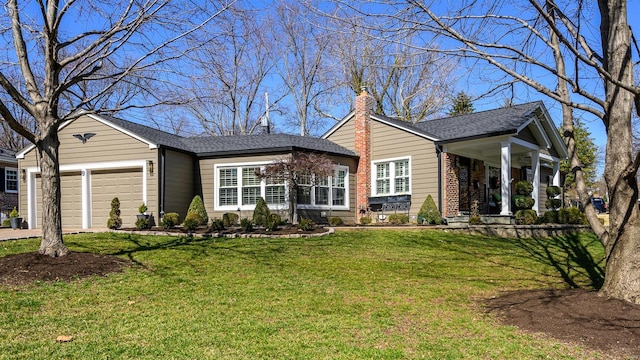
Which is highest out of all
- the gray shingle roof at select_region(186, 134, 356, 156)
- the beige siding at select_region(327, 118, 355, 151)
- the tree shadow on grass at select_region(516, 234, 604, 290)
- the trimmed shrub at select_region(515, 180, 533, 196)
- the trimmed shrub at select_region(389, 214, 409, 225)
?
the beige siding at select_region(327, 118, 355, 151)

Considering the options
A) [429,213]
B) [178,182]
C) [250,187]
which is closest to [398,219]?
[429,213]

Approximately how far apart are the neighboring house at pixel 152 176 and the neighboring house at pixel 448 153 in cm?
150

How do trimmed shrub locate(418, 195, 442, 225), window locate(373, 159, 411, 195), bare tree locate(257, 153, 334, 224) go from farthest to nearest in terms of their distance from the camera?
1. window locate(373, 159, 411, 195)
2. trimmed shrub locate(418, 195, 442, 225)
3. bare tree locate(257, 153, 334, 224)

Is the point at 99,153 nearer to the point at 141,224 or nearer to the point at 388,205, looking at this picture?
the point at 141,224

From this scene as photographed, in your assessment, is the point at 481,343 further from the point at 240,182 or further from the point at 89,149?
the point at 89,149

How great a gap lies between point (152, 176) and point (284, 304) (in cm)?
998

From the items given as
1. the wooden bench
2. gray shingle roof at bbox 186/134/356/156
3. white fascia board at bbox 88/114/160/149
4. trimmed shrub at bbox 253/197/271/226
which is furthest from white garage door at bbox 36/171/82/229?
the wooden bench

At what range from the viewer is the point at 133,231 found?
12664 millimetres

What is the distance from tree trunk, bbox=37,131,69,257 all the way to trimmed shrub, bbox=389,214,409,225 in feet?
32.3

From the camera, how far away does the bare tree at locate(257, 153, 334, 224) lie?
552 inches

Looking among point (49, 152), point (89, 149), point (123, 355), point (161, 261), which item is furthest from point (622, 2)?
point (89, 149)

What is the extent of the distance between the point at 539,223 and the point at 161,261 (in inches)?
441

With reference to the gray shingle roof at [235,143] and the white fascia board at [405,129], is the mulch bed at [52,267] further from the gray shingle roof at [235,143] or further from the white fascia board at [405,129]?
the white fascia board at [405,129]

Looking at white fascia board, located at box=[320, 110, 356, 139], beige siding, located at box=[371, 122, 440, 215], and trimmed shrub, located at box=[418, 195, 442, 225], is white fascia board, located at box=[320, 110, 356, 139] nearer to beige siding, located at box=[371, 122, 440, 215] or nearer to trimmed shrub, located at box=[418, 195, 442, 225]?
beige siding, located at box=[371, 122, 440, 215]
